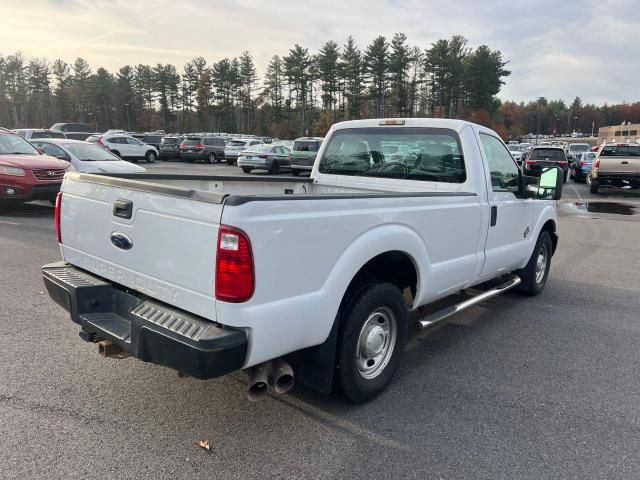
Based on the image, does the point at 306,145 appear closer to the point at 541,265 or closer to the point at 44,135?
the point at 44,135

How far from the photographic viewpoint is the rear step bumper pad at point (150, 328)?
2.34 meters

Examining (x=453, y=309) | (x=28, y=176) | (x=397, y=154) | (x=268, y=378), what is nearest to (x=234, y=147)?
(x=28, y=176)

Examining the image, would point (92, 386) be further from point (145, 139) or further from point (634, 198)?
point (145, 139)

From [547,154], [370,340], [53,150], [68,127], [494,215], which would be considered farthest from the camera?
[68,127]

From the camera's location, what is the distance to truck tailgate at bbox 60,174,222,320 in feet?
8.00

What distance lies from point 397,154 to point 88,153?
10633 millimetres

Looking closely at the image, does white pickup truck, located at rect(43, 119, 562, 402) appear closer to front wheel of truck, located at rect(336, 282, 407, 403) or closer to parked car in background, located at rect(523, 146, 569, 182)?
front wheel of truck, located at rect(336, 282, 407, 403)

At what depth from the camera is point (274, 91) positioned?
262 ft

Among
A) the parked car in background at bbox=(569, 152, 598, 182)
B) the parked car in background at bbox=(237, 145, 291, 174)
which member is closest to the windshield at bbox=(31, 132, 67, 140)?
the parked car in background at bbox=(237, 145, 291, 174)

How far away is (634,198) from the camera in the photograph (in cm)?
1788

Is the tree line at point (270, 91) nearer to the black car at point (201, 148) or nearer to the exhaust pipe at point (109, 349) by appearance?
the black car at point (201, 148)

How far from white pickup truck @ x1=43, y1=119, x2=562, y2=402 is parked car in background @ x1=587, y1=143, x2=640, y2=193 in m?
16.3

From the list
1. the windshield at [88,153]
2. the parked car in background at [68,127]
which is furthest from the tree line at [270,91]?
the windshield at [88,153]

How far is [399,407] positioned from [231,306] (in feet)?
5.10
